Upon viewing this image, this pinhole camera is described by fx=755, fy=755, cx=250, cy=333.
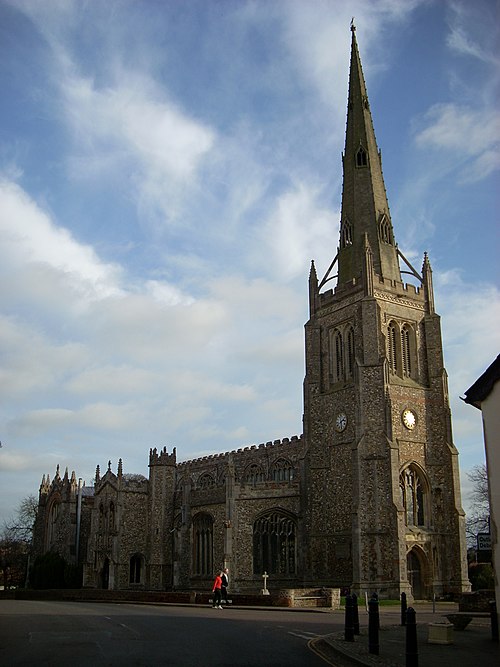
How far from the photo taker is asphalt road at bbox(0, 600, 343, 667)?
11.9 metres

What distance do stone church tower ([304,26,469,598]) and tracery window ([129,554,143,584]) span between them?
15.9 m

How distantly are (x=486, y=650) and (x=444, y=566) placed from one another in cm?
2793

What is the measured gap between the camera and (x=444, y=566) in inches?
1594

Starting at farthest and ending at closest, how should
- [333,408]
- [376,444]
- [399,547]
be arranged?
[333,408], [376,444], [399,547]

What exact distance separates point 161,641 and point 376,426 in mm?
27766

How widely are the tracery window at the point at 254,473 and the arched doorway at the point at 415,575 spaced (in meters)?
14.6

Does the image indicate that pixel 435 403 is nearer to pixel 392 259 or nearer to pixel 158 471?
pixel 392 259

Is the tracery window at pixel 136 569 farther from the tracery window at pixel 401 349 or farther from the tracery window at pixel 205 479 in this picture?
the tracery window at pixel 401 349

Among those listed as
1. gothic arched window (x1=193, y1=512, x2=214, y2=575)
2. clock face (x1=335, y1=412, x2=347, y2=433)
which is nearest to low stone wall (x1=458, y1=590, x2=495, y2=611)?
clock face (x1=335, y1=412, x2=347, y2=433)

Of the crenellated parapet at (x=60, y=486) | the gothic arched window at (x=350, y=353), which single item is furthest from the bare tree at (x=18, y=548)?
the gothic arched window at (x=350, y=353)

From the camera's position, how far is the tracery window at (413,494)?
134 ft

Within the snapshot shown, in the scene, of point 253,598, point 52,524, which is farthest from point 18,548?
point 253,598

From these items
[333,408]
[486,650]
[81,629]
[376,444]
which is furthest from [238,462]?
[486,650]

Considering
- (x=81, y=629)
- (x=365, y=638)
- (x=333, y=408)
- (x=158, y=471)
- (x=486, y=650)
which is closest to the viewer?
(x=486, y=650)
